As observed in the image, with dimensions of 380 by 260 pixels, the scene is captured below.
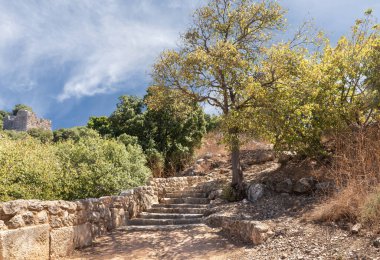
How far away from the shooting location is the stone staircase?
939 cm

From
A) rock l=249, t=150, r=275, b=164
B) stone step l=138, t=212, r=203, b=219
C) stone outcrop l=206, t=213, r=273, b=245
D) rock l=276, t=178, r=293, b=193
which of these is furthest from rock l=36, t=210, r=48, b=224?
rock l=249, t=150, r=275, b=164

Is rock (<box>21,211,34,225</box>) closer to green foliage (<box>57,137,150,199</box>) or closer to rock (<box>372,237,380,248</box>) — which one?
green foliage (<box>57,137,150,199</box>)

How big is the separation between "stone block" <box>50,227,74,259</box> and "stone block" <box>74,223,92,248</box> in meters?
0.20

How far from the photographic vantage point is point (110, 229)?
8.65m

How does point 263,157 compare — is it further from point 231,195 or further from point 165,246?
point 165,246

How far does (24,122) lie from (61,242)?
1819 inches

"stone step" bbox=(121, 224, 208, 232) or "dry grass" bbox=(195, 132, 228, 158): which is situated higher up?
"dry grass" bbox=(195, 132, 228, 158)

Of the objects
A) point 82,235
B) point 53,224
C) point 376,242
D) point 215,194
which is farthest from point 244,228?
point 215,194

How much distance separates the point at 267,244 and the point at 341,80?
5.55 meters

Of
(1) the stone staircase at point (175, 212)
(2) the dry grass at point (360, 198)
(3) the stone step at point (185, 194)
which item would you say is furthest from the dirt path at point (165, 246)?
(3) the stone step at point (185, 194)

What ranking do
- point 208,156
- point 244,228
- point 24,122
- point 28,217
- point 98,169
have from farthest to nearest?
point 24,122, point 208,156, point 98,169, point 244,228, point 28,217

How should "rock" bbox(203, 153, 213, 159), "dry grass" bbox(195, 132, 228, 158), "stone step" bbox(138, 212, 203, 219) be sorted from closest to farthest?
"stone step" bbox(138, 212, 203, 219) < "rock" bbox(203, 153, 213, 159) < "dry grass" bbox(195, 132, 228, 158)

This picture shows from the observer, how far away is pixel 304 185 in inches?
330

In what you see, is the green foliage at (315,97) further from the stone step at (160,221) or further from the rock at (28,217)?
the rock at (28,217)
